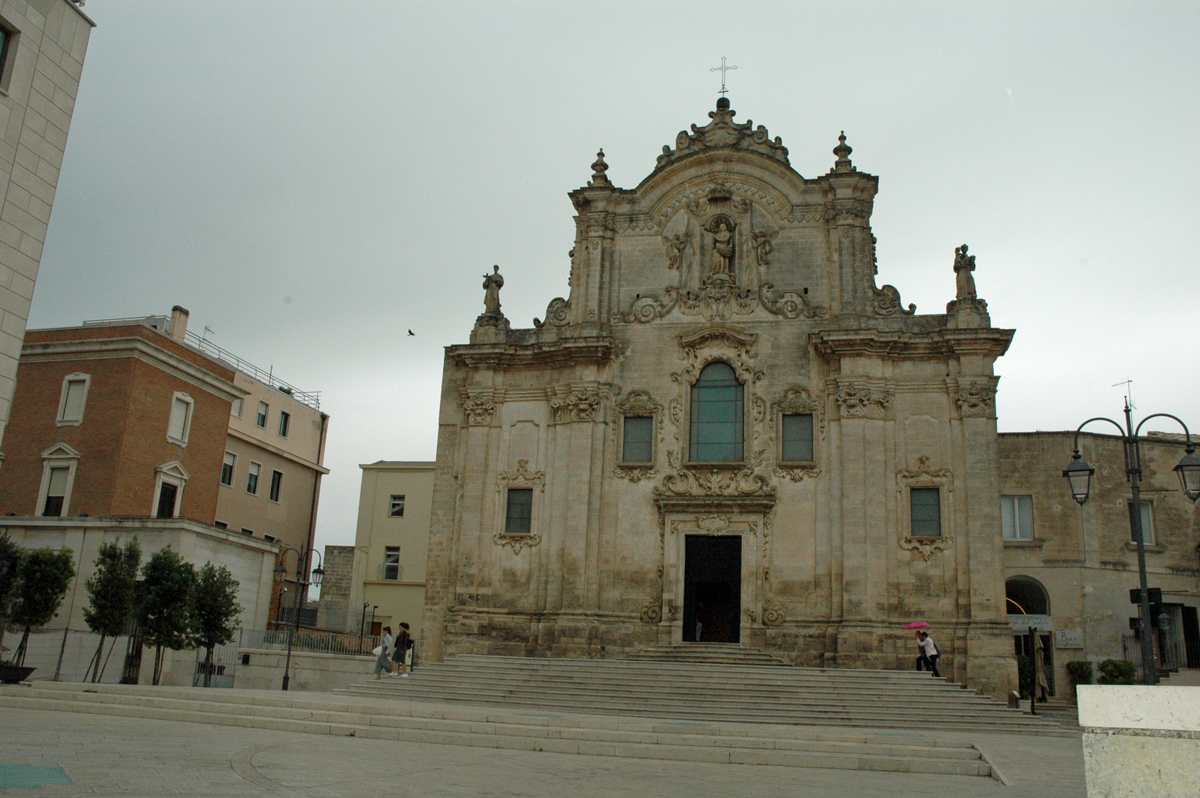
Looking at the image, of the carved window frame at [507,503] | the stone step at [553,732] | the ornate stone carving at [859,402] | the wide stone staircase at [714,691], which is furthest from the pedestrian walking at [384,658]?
the ornate stone carving at [859,402]

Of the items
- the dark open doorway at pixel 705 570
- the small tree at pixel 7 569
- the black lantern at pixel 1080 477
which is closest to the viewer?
the black lantern at pixel 1080 477

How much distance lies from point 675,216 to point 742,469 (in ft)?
Result: 27.1

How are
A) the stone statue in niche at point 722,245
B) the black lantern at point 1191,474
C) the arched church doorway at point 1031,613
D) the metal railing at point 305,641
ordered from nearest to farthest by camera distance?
1. the black lantern at point 1191,474
2. the stone statue in niche at point 722,245
3. the metal railing at point 305,641
4. the arched church doorway at point 1031,613

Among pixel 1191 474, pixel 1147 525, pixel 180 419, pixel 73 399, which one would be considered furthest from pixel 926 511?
pixel 73 399

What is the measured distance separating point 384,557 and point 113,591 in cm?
2316

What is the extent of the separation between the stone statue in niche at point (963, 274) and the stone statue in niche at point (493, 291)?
1346 cm

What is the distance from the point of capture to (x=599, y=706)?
2175cm

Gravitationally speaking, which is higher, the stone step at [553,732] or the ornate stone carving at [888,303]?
the ornate stone carving at [888,303]

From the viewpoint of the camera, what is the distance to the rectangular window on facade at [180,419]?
36.0 metres

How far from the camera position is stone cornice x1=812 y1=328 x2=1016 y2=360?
1035 inches

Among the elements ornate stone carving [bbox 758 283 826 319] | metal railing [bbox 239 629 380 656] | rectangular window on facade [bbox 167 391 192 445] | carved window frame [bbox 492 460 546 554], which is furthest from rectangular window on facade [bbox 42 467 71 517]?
ornate stone carving [bbox 758 283 826 319]

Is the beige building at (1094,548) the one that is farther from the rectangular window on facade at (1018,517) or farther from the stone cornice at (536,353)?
the stone cornice at (536,353)

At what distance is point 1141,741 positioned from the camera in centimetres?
496

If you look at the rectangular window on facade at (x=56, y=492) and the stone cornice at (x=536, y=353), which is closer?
the stone cornice at (x=536, y=353)
